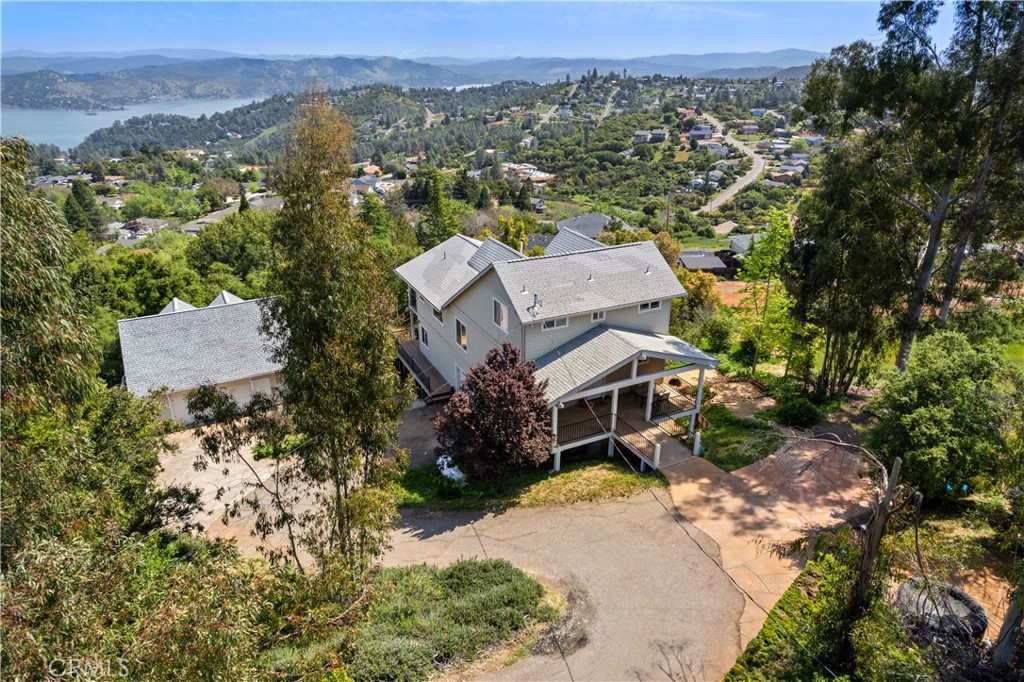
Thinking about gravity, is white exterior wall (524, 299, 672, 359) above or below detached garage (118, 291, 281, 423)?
above

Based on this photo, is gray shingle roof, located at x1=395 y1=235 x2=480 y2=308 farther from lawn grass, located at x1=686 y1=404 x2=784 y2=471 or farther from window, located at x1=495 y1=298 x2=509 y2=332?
lawn grass, located at x1=686 y1=404 x2=784 y2=471

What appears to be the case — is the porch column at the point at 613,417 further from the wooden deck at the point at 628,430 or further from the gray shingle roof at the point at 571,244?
the gray shingle roof at the point at 571,244

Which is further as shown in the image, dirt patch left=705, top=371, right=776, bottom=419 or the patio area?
dirt patch left=705, top=371, right=776, bottom=419

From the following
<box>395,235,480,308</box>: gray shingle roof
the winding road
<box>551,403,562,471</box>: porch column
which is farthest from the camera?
the winding road

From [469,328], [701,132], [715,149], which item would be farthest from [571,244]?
[701,132]

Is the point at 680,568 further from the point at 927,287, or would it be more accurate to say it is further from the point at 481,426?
the point at 927,287

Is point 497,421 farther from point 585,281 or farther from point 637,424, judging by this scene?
point 585,281

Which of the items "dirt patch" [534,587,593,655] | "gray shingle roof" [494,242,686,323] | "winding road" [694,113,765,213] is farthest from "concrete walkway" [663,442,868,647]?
"winding road" [694,113,765,213]

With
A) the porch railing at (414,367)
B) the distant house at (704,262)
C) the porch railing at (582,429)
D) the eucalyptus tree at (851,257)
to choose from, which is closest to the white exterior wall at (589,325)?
the porch railing at (582,429)
